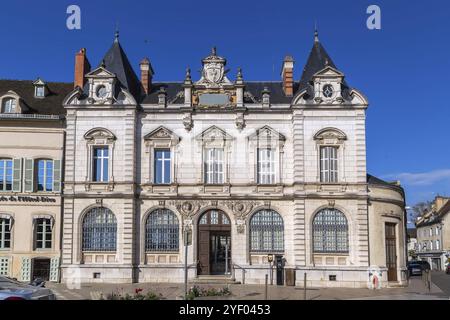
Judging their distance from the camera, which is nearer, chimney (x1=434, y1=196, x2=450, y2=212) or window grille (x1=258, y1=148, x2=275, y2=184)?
window grille (x1=258, y1=148, x2=275, y2=184)

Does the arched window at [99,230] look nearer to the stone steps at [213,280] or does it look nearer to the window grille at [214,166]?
the stone steps at [213,280]

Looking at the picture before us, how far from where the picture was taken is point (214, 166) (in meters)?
28.7

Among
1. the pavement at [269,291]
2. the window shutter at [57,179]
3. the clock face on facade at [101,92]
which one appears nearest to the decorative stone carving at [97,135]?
the clock face on facade at [101,92]

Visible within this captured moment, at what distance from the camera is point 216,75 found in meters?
29.2

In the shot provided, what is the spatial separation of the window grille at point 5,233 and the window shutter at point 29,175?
202 cm

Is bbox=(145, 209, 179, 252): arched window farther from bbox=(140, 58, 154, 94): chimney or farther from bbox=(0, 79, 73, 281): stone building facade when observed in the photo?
bbox=(140, 58, 154, 94): chimney

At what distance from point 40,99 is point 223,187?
12.8 m

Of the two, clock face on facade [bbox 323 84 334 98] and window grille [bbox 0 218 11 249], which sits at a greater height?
clock face on facade [bbox 323 84 334 98]

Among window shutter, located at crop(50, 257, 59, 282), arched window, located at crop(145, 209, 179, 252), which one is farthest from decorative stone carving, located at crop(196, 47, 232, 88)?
window shutter, located at crop(50, 257, 59, 282)

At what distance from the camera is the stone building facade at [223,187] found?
1085 inches

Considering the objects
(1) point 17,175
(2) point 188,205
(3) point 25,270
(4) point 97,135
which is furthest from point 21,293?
(1) point 17,175

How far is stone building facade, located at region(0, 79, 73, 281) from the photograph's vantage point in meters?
28.8

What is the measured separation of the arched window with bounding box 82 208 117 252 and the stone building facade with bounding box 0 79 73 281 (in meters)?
2.11
